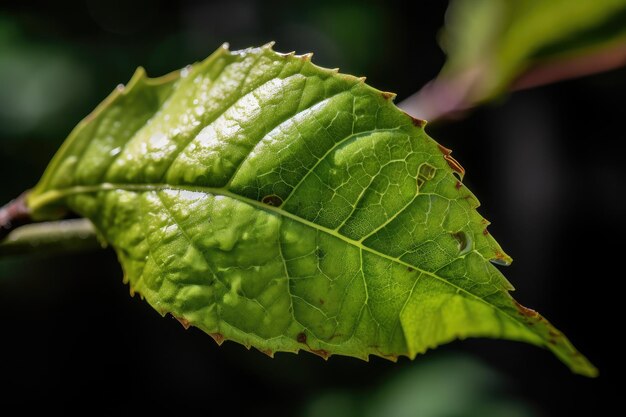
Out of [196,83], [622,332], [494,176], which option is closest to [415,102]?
[196,83]

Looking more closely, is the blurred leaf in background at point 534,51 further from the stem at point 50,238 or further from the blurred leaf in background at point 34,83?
the blurred leaf in background at point 34,83

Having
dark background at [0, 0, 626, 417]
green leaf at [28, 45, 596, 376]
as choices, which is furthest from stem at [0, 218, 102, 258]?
dark background at [0, 0, 626, 417]

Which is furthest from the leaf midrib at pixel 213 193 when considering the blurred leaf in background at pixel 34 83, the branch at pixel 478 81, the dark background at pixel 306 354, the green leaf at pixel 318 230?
the blurred leaf in background at pixel 34 83

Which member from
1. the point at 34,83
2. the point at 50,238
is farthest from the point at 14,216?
the point at 34,83

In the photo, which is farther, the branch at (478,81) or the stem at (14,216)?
the branch at (478,81)

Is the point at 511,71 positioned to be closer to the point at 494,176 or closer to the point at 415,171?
the point at 415,171

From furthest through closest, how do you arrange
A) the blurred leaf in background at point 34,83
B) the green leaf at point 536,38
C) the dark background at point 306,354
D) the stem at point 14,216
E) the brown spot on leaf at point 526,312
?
1. the dark background at point 306,354
2. the blurred leaf in background at point 34,83
3. the green leaf at point 536,38
4. the stem at point 14,216
5. the brown spot on leaf at point 526,312

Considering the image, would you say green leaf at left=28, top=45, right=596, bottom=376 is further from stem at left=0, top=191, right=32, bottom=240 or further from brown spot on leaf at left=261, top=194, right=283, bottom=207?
stem at left=0, top=191, right=32, bottom=240
